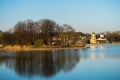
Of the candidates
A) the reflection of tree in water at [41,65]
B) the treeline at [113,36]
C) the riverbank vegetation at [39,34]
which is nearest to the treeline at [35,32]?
the riverbank vegetation at [39,34]

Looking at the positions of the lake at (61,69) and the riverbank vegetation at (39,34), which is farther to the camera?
the riverbank vegetation at (39,34)

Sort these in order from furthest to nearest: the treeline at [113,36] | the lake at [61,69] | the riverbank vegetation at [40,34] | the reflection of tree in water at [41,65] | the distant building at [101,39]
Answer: the distant building at [101,39] → the treeline at [113,36] → the riverbank vegetation at [40,34] → the reflection of tree in water at [41,65] → the lake at [61,69]

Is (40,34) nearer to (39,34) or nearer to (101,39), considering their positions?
(39,34)

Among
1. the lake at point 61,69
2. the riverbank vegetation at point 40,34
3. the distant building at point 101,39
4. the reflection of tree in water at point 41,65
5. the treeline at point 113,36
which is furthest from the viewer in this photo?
the distant building at point 101,39

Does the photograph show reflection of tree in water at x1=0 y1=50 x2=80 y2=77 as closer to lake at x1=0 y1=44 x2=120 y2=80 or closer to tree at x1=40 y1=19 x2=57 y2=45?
lake at x1=0 y1=44 x2=120 y2=80

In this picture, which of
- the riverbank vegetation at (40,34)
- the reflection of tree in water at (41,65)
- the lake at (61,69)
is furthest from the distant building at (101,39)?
the reflection of tree in water at (41,65)

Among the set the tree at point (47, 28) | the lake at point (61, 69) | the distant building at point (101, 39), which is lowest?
the lake at point (61, 69)

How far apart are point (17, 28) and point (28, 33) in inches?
121

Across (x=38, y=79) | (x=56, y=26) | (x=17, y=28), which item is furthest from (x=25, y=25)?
(x=38, y=79)

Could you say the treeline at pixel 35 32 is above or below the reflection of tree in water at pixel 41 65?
above

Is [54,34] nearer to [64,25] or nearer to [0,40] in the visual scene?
[64,25]

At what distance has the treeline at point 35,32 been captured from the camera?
58344 mm

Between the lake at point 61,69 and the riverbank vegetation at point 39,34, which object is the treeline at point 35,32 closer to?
the riverbank vegetation at point 39,34

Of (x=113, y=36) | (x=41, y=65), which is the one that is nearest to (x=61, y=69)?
(x=41, y=65)
